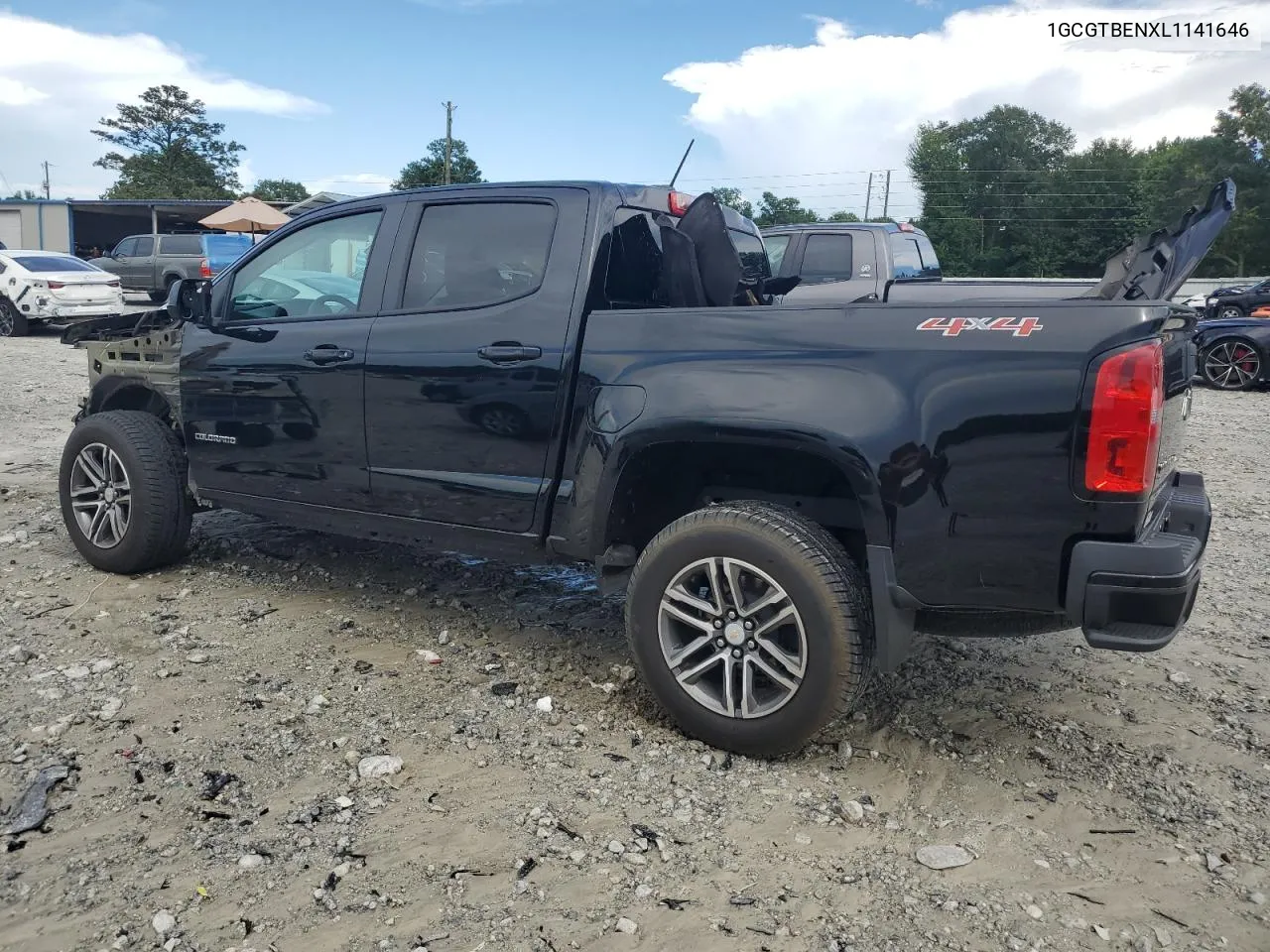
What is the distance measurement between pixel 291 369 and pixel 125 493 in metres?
1.36

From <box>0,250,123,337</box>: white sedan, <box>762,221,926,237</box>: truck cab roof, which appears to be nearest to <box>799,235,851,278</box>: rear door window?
<box>762,221,926,237</box>: truck cab roof

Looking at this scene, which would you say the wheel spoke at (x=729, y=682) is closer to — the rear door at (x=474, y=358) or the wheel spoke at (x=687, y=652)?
the wheel spoke at (x=687, y=652)

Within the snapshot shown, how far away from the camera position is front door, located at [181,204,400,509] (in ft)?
13.7

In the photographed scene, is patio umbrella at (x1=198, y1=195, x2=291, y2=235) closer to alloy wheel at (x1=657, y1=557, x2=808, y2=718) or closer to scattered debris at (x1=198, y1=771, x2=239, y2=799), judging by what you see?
scattered debris at (x1=198, y1=771, x2=239, y2=799)

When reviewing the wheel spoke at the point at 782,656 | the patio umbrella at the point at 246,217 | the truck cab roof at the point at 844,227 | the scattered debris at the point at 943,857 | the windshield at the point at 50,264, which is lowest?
the scattered debris at the point at 943,857

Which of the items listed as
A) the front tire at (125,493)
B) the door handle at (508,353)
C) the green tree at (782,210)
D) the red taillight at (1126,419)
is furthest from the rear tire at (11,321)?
the green tree at (782,210)

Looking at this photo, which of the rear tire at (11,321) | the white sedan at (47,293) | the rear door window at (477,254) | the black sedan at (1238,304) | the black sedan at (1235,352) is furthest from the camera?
the rear tire at (11,321)

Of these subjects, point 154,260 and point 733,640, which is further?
point 154,260

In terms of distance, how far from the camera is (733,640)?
3.27 metres

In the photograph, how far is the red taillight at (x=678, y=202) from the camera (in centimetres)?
408

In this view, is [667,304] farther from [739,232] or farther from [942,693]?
[942,693]

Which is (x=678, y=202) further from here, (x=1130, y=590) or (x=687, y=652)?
(x=1130, y=590)

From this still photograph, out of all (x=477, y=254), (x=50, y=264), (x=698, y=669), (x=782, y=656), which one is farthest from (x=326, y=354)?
(x=50, y=264)

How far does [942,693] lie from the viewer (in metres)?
3.89
